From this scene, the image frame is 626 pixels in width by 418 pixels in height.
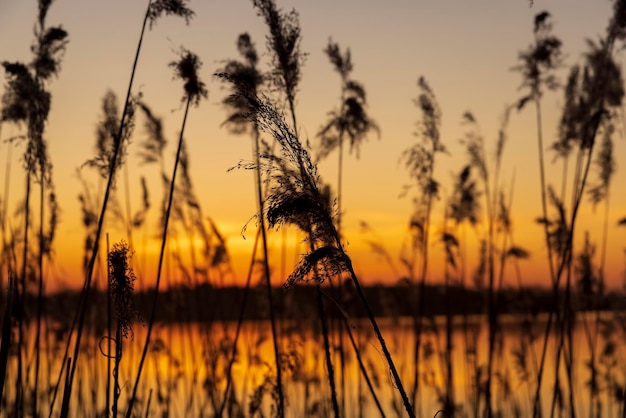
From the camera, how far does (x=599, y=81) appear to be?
5.38m

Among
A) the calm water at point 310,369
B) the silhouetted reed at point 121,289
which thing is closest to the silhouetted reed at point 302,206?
the silhouetted reed at point 121,289

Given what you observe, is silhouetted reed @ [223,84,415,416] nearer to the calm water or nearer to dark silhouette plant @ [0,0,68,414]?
dark silhouette plant @ [0,0,68,414]

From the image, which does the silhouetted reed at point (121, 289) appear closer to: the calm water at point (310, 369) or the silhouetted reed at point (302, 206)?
the silhouetted reed at point (302, 206)

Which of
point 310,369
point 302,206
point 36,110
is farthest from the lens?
point 310,369

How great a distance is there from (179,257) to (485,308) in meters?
3.71

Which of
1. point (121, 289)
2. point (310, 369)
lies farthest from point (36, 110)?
point (310, 369)

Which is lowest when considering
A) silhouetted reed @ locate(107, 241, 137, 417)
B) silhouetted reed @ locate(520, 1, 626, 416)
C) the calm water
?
the calm water

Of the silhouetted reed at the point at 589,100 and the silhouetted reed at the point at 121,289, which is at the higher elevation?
the silhouetted reed at the point at 589,100

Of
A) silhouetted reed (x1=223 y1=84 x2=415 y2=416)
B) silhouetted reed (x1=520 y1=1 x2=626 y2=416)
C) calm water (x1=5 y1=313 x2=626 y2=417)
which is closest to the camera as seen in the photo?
silhouetted reed (x1=223 y1=84 x2=415 y2=416)

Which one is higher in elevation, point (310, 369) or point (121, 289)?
point (121, 289)

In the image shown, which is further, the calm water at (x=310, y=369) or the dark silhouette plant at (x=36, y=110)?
the calm water at (x=310, y=369)

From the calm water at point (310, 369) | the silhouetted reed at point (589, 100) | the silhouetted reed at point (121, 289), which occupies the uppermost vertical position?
the silhouetted reed at point (589, 100)

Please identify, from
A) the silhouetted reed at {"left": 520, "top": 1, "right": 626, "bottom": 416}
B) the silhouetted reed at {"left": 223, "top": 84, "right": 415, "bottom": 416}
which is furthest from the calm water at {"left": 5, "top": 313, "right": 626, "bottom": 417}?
the silhouetted reed at {"left": 223, "top": 84, "right": 415, "bottom": 416}

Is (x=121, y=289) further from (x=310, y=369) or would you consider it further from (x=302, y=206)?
(x=310, y=369)
